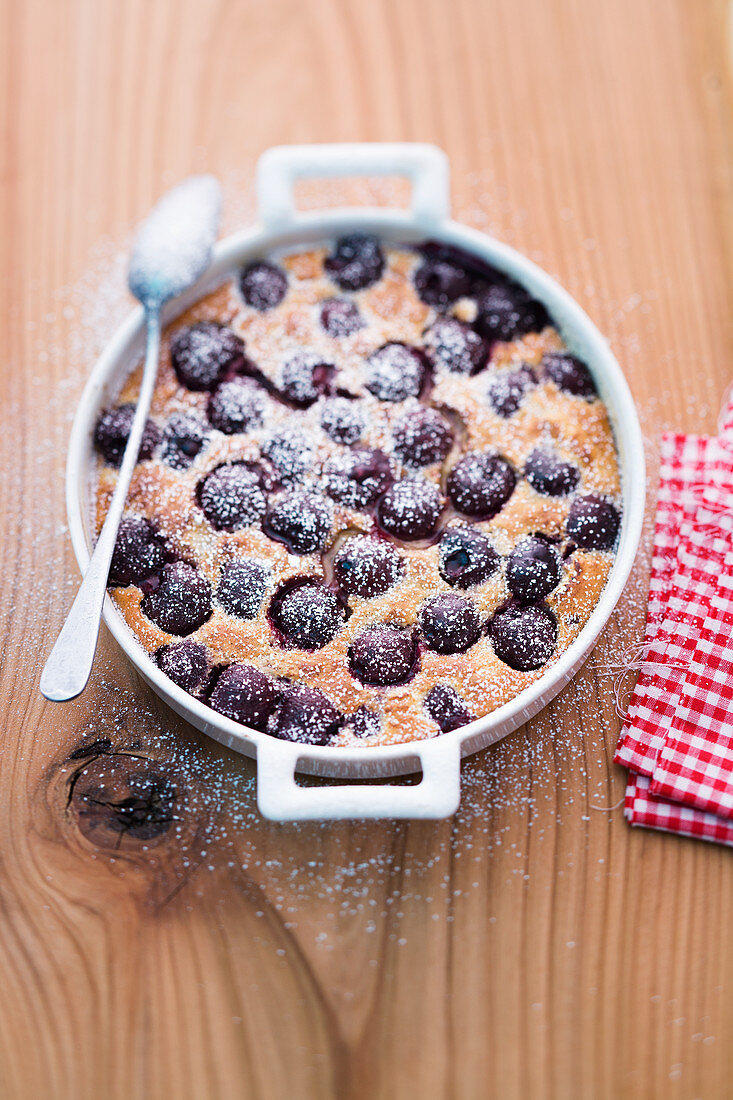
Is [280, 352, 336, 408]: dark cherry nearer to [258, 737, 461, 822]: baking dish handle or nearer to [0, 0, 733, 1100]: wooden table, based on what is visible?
[0, 0, 733, 1100]: wooden table

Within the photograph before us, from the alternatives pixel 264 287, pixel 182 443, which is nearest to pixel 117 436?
pixel 182 443

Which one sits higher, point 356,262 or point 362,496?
point 356,262

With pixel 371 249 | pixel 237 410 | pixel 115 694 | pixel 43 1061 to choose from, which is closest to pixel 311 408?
pixel 237 410

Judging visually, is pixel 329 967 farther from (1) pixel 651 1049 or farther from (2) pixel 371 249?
(2) pixel 371 249

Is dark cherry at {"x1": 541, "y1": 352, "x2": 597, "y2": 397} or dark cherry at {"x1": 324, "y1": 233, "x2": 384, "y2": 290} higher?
dark cherry at {"x1": 324, "y1": 233, "x2": 384, "y2": 290}

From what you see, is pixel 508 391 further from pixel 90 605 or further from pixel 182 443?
pixel 90 605

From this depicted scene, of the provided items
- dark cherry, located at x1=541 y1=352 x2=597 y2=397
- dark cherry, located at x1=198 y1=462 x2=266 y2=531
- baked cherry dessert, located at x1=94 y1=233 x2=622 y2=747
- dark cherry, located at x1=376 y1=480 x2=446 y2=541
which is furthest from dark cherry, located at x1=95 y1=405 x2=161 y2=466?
dark cherry, located at x1=541 y1=352 x2=597 y2=397
